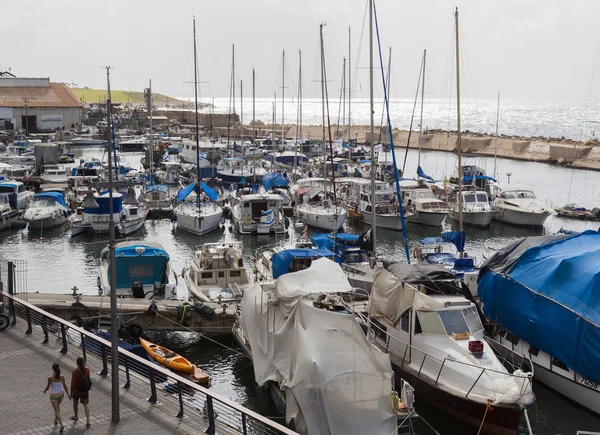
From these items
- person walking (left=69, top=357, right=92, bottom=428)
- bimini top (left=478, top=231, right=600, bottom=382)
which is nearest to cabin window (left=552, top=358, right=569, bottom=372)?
bimini top (left=478, top=231, right=600, bottom=382)

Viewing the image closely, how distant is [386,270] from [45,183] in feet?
179

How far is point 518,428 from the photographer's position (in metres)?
20.4

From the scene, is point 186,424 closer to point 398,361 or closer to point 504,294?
point 398,361

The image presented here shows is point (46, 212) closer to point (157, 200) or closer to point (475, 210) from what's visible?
point (157, 200)

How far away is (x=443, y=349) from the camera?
68.4 ft

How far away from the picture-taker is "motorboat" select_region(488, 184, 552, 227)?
52281mm

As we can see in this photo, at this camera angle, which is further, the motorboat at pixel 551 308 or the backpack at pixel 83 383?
the motorboat at pixel 551 308

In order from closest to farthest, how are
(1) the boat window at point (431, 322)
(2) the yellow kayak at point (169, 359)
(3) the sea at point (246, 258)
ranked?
(1) the boat window at point (431, 322)
(3) the sea at point (246, 258)
(2) the yellow kayak at point (169, 359)

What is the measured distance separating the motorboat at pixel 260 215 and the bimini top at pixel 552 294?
78.9ft

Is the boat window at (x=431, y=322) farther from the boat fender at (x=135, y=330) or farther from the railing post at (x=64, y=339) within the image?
the boat fender at (x=135, y=330)

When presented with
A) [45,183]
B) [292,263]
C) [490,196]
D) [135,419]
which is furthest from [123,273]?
[45,183]

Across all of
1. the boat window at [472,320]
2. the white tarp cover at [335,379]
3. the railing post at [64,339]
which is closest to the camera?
the white tarp cover at [335,379]

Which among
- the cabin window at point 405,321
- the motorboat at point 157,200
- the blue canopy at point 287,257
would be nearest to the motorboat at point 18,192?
the motorboat at point 157,200

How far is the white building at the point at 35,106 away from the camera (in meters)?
128
